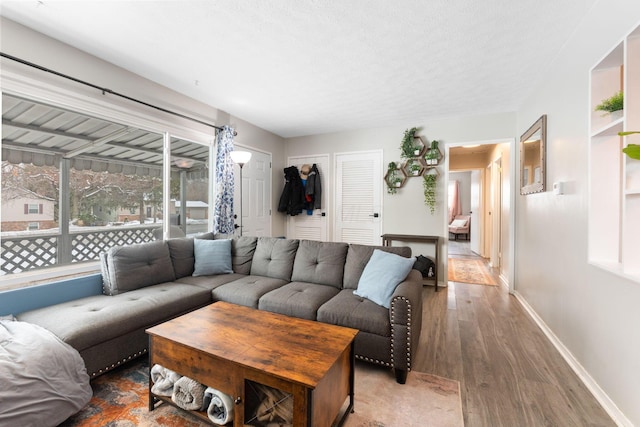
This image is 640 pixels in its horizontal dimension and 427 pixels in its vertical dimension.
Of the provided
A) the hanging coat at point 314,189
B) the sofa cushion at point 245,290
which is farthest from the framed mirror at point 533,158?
the hanging coat at point 314,189

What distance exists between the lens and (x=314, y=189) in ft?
15.8

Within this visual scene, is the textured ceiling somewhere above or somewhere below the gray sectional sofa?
above

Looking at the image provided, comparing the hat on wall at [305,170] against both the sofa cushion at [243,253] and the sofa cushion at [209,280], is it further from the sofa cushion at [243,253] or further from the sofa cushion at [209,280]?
the sofa cushion at [209,280]

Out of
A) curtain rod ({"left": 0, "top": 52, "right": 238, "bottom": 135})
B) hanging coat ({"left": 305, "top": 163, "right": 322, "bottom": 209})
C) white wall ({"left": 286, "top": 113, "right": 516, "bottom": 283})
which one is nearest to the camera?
curtain rod ({"left": 0, "top": 52, "right": 238, "bottom": 135})

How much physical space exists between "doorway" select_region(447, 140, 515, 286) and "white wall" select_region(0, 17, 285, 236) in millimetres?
3635

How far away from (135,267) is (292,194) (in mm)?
2851

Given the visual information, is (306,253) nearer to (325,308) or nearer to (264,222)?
(325,308)

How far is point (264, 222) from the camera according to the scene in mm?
4664

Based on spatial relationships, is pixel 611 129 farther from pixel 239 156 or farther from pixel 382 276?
pixel 239 156

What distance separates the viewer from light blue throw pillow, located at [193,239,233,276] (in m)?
2.87

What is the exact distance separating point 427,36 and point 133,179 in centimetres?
335

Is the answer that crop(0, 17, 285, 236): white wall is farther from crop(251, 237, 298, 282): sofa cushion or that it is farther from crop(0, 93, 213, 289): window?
crop(251, 237, 298, 282): sofa cushion

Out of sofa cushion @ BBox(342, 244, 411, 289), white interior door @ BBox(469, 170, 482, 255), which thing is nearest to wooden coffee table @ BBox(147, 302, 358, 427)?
sofa cushion @ BBox(342, 244, 411, 289)

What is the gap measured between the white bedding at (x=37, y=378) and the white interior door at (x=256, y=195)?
2.60 metres
